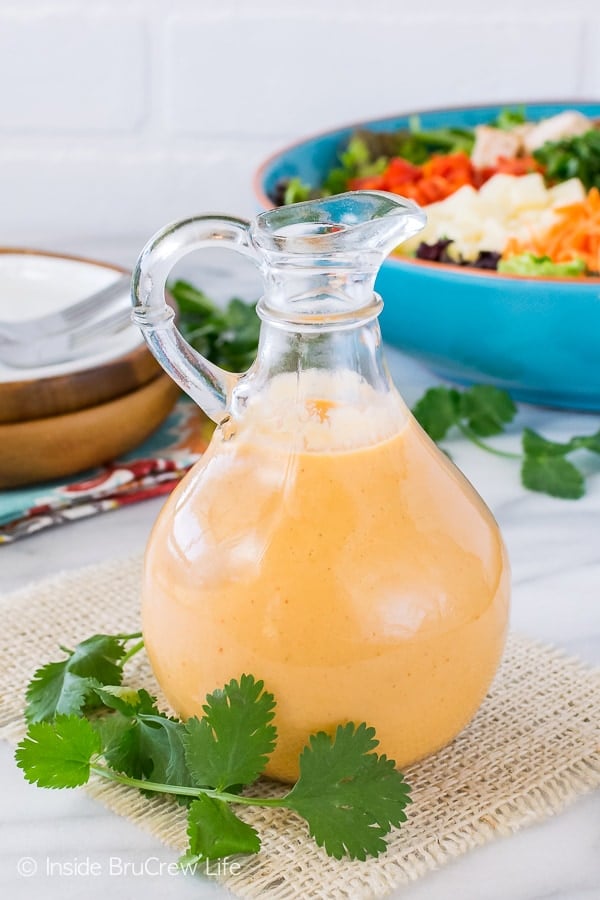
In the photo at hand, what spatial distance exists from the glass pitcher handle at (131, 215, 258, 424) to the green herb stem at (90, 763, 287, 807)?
0.21 metres

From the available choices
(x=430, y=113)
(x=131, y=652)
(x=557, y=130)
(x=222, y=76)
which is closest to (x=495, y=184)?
(x=557, y=130)

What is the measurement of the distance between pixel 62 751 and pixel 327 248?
1.03 feet

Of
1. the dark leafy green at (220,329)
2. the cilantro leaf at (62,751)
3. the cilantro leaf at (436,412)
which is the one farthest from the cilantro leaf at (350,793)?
the dark leafy green at (220,329)

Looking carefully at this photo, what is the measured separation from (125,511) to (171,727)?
1.64 ft

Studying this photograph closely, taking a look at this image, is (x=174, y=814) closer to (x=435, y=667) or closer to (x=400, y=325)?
(x=435, y=667)

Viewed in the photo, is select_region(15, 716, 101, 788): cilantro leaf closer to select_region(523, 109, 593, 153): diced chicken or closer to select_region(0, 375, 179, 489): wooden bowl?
select_region(0, 375, 179, 489): wooden bowl

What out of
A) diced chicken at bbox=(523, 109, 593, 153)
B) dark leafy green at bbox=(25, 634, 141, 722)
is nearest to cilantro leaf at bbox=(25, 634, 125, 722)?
dark leafy green at bbox=(25, 634, 141, 722)

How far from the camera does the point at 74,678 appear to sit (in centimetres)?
80

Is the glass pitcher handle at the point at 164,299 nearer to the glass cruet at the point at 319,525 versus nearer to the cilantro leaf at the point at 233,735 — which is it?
the glass cruet at the point at 319,525

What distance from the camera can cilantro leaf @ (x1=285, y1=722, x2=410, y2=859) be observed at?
2.15ft

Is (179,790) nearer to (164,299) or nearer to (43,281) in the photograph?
(164,299)

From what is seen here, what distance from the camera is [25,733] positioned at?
31.5 inches

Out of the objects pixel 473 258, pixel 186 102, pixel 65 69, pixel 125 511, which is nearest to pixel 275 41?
pixel 186 102

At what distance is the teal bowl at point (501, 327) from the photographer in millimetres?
1267
